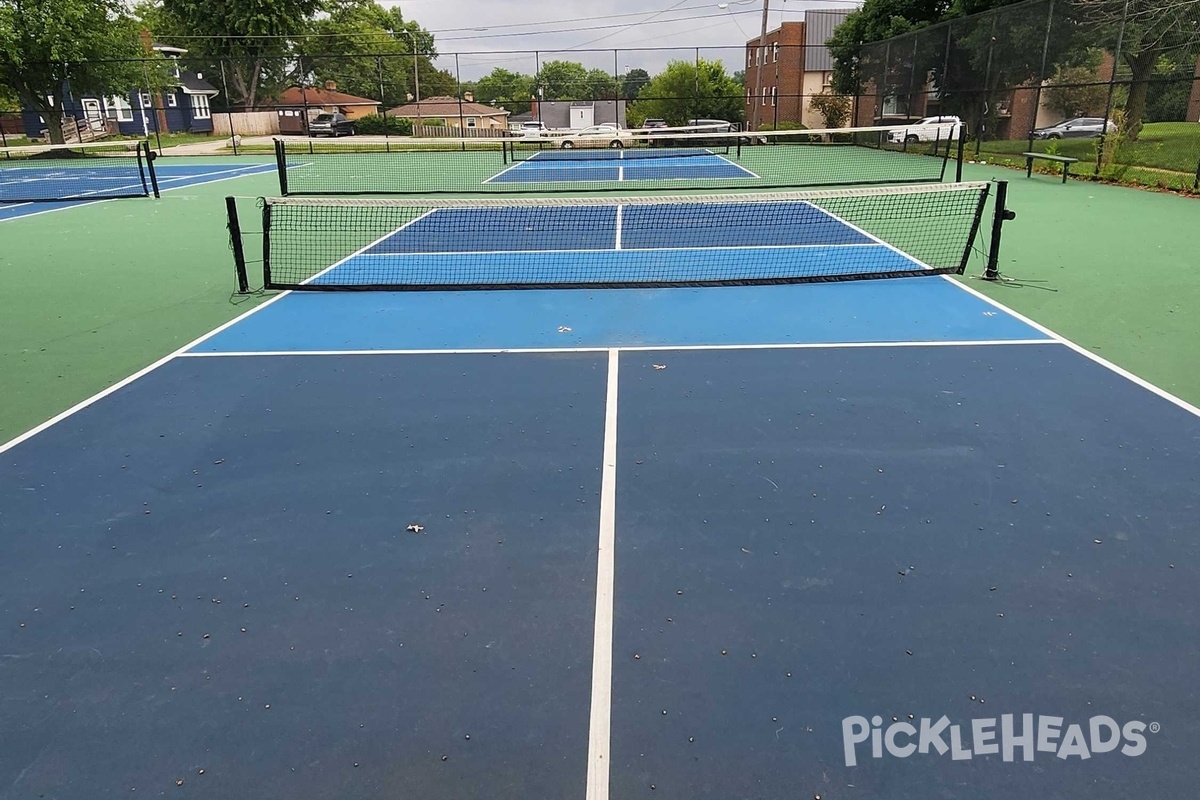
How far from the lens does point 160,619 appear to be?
313 cm

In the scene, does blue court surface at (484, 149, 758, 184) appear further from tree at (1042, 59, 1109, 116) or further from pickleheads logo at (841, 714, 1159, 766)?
pickleheads logo at (841, 714, 1159, 766)

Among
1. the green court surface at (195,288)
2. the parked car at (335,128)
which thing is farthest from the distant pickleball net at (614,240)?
the parked car at (335,128)

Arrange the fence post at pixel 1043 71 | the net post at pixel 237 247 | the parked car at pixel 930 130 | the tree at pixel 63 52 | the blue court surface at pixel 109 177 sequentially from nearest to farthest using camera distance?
the net post at pixel 237 247
the blue court surface at pixel 109 177
the fence post at pixel 1043 71
the parked car at pixel 930 130
the tree at pixel 63 52

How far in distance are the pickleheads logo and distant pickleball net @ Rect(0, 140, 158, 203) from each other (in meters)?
16.7

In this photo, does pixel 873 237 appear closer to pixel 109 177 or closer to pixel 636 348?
pixel 636 348

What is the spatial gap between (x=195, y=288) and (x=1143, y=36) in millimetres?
19833

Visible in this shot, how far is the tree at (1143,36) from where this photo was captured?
648 inches

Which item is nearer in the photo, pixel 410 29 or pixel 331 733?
pixel 331 733

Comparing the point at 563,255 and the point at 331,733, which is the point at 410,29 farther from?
the point at 331,733

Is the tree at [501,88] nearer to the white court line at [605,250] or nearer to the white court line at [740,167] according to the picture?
the white court line at [740,167]

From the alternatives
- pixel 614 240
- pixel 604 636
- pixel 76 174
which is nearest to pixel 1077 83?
pixel 614 240

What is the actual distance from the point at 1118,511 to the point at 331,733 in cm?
361

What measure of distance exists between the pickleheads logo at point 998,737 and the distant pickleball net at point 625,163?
1130cm

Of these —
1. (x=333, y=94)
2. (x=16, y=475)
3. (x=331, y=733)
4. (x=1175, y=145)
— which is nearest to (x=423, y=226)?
(x=16, y=475)
